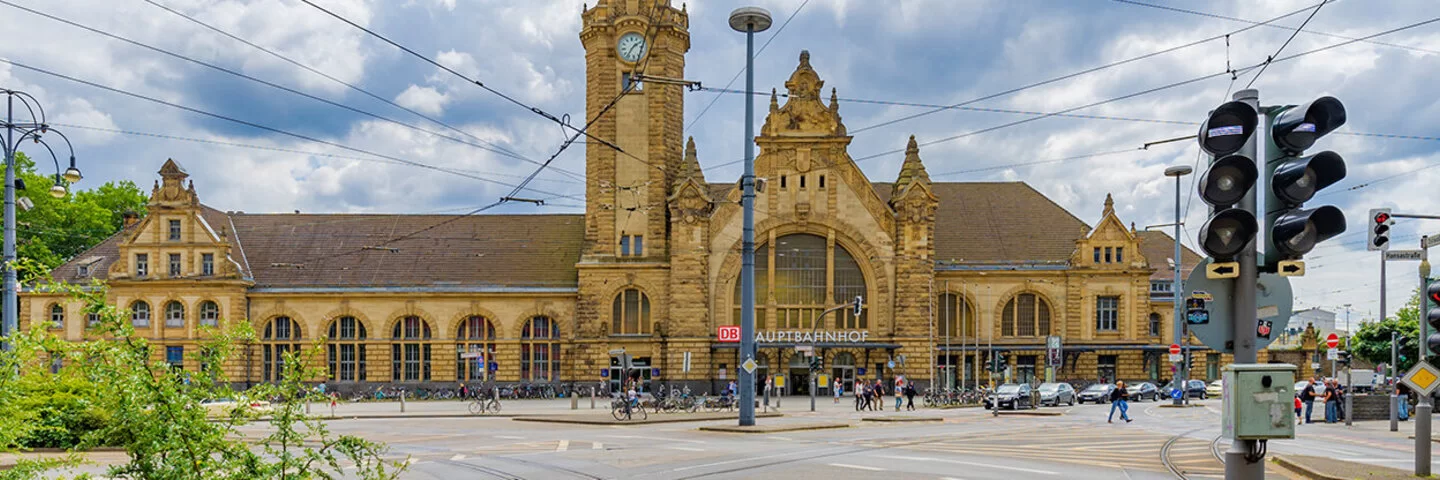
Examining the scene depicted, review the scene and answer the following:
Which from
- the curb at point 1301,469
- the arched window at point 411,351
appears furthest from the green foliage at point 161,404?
the arched window at point 411,351

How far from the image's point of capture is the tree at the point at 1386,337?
184ft

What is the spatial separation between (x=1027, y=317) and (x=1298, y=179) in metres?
56.5

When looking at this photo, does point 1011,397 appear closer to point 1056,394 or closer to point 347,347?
point 1056,394

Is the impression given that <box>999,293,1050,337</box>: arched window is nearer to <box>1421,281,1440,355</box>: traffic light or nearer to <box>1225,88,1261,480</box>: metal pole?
<box>1421,281,1440,355</box>: traffic light

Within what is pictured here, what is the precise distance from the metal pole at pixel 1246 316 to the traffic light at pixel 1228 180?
0.49ft

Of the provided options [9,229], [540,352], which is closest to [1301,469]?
[9,229]

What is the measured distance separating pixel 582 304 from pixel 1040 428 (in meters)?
34.9

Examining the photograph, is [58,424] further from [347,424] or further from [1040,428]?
[347,424]

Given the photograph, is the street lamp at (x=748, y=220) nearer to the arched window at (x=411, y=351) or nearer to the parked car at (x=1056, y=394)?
the parked car at (x=1056, y=394)

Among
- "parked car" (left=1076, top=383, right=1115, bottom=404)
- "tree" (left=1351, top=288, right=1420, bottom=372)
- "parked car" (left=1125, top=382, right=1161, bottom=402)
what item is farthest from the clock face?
"tree" (left=1351, top=288, right=1420, bottom=372)

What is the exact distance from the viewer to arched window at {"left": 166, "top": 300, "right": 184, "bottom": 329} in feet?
196

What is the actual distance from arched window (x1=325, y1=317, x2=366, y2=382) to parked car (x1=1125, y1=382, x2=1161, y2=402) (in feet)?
142

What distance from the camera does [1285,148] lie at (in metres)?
7.89

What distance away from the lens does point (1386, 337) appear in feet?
195
